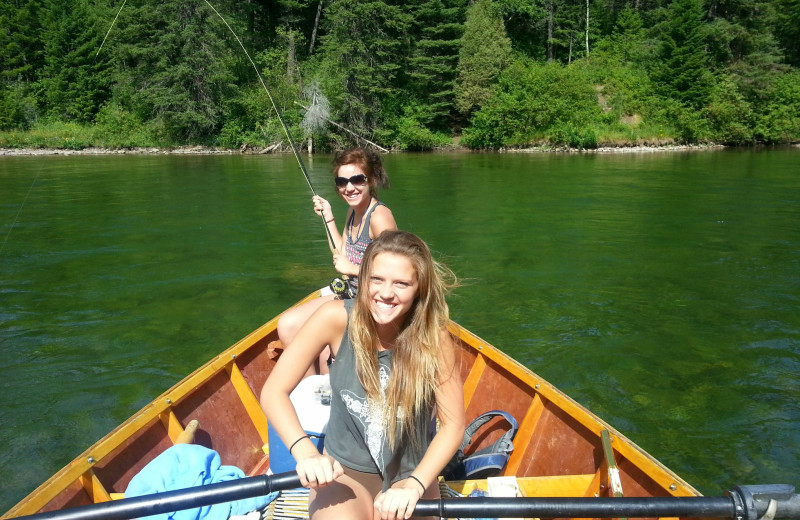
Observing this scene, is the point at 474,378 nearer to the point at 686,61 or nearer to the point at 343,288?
the point at 343,288

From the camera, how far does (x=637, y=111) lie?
39469 millimetres

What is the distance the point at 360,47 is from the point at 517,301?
3278 centimetres

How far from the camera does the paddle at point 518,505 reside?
2.16 m

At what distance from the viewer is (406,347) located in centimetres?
251

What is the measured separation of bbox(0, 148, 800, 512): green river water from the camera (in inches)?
213

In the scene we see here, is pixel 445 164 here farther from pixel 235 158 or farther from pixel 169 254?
pixel 169 254

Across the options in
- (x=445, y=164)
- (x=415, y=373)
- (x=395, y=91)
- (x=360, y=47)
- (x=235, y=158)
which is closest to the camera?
(x=415, y=373)

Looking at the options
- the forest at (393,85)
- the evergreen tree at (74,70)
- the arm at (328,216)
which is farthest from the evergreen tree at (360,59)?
the arm at (328,216)

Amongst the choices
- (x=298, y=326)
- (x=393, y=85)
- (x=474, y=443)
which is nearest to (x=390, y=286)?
(x=298, y=326)

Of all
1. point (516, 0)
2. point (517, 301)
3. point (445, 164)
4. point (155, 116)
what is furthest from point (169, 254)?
point (516, 0)

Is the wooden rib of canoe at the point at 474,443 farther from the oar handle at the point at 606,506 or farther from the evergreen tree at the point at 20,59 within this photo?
the evergreen tree at the point at 20,59

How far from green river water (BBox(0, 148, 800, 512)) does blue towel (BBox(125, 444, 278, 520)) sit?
79.3 inches

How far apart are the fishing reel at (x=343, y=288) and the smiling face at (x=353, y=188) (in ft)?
1.82

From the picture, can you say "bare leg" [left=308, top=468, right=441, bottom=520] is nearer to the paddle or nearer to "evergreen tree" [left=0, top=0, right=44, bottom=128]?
the paddle
